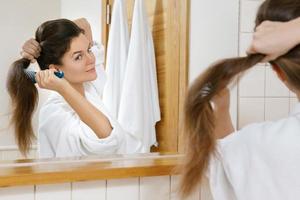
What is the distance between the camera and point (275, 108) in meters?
1.36

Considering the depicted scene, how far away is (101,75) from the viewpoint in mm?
1167

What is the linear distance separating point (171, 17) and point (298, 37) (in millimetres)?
523

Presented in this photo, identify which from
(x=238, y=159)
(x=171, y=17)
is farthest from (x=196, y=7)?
(x=238, y=159)

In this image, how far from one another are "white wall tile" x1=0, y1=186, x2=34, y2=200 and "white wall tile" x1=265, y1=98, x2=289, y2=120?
29.9 inches

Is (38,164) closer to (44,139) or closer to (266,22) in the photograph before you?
(44,139)

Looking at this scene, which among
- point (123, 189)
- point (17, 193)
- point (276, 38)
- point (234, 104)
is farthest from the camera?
point (234, 104)

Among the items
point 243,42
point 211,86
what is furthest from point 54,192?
point 243,42

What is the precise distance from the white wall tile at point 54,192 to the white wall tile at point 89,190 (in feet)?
0.05

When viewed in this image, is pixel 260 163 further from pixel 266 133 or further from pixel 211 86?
pixel 211 86

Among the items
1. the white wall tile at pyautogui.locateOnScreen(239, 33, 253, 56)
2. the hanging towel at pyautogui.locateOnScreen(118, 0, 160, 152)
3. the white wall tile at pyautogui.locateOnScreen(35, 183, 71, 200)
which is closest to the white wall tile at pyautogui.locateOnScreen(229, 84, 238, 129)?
the white wall tile at pyautogui.locateOnScreen(239, 33, 253, 56)

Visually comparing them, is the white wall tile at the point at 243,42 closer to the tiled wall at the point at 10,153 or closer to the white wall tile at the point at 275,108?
the white wall tile at the point at 275,108

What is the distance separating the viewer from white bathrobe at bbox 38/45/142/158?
1.11 metres

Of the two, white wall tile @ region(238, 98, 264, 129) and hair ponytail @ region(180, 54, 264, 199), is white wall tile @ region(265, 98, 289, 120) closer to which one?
white wall tile @ region(238, 98, 264, 129)

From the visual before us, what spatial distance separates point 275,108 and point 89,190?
0.66 m
